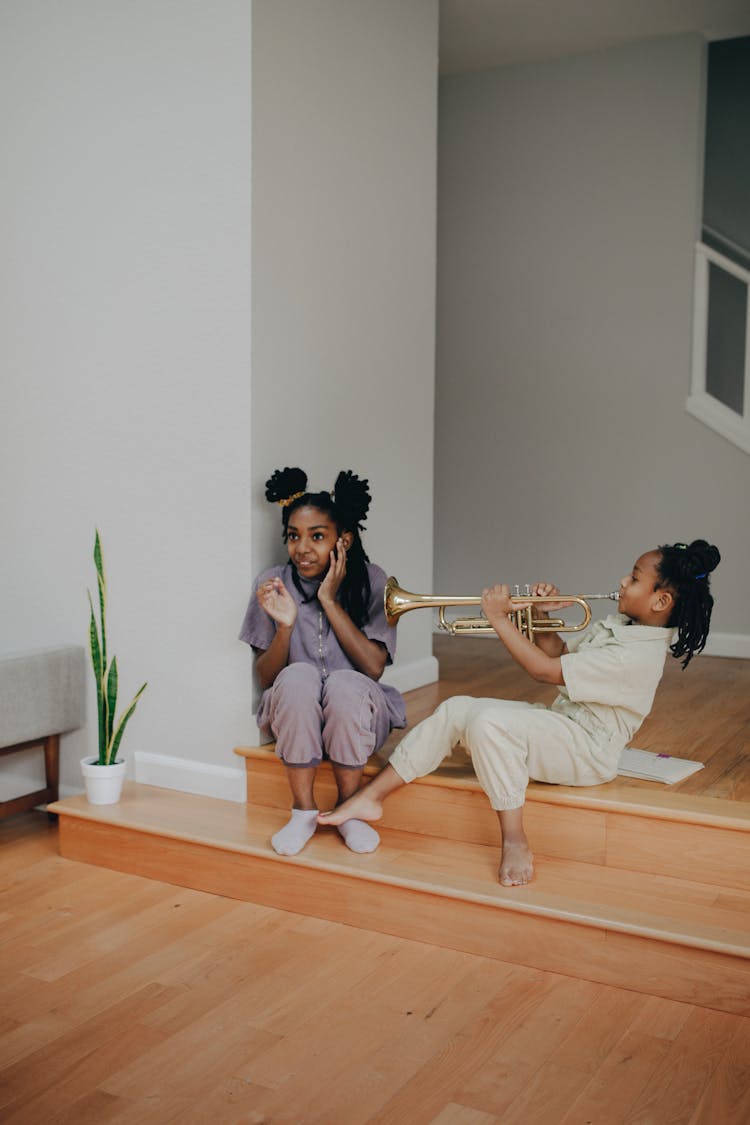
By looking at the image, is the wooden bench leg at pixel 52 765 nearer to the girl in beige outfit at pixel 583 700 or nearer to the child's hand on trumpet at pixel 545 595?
the girl in beige outfit at pixel 583 700

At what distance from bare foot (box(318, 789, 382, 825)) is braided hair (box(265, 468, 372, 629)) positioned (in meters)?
0.46

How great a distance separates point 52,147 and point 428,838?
2.19 m

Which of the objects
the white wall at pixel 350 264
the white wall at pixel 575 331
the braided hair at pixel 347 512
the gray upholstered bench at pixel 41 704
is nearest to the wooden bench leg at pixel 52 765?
the gray upholstered bench at pixel 41 704

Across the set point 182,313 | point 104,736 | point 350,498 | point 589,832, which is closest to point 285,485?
point 350,498

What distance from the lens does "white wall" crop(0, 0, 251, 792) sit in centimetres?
283

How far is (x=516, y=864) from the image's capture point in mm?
2326

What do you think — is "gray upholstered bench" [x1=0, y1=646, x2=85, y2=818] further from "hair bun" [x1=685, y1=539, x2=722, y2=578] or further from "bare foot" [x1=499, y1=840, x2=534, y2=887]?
"hair bun" [x1=685, y1=539, x2=722, y2=578]

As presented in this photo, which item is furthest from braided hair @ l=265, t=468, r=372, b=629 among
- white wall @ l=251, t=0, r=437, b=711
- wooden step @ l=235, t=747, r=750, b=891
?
wooden step @ l=235, t=747, r=750, b=891

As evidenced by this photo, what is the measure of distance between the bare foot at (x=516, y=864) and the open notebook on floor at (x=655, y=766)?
37cm

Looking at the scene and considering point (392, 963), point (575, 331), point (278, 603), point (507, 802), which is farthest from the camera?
point (575, 331)

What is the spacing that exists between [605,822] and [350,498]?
1.01 meters

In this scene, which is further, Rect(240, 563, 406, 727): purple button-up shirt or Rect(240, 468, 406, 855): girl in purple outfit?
Rect(240, 563, 406, 727): purple button-up shirt

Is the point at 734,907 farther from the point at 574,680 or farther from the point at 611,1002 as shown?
the point at 574,680

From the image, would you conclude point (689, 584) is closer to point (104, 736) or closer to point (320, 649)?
point (320, 649)
